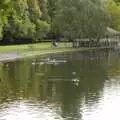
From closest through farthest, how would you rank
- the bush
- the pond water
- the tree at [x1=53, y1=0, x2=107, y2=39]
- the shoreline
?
the pond water
the shoreline
the bush
the tree at [x1=53, y1=0, x2=107, y2=39]

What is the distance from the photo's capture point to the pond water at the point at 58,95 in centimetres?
2311

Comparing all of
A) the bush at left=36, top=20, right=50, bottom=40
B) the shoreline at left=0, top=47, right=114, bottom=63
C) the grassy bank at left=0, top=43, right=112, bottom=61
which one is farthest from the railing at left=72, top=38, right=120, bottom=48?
the bush at left=36, top=20, right=50, bottom=40

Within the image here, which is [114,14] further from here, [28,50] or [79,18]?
[28,50]

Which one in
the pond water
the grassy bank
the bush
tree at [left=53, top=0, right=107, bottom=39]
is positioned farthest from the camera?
tree at [left=53, top=0, right=107, bottom=39]

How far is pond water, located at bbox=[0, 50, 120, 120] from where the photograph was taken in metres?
23.1

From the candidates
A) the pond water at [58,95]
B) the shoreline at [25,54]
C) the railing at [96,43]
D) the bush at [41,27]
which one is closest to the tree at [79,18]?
the railing at [96,43]

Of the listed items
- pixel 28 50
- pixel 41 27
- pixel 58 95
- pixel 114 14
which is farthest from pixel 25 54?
pixel 114 14

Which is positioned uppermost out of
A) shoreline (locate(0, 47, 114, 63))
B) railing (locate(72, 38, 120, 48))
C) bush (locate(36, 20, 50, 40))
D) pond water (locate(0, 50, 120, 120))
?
bush (locate(36, 20, 50, 40))

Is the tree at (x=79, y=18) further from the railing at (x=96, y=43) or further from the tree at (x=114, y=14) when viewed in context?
the tree at (x=114, y=14)

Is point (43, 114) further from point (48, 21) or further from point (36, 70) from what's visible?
point (48, 21)

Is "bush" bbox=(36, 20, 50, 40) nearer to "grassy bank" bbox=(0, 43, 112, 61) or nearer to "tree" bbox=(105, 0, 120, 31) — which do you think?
"grassy bank" bbox=(0, 43, 112, 61)

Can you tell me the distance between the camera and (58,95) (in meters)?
29.9

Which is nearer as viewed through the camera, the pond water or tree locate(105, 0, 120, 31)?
the pond water

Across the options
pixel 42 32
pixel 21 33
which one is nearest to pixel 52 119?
pixel 21 33
